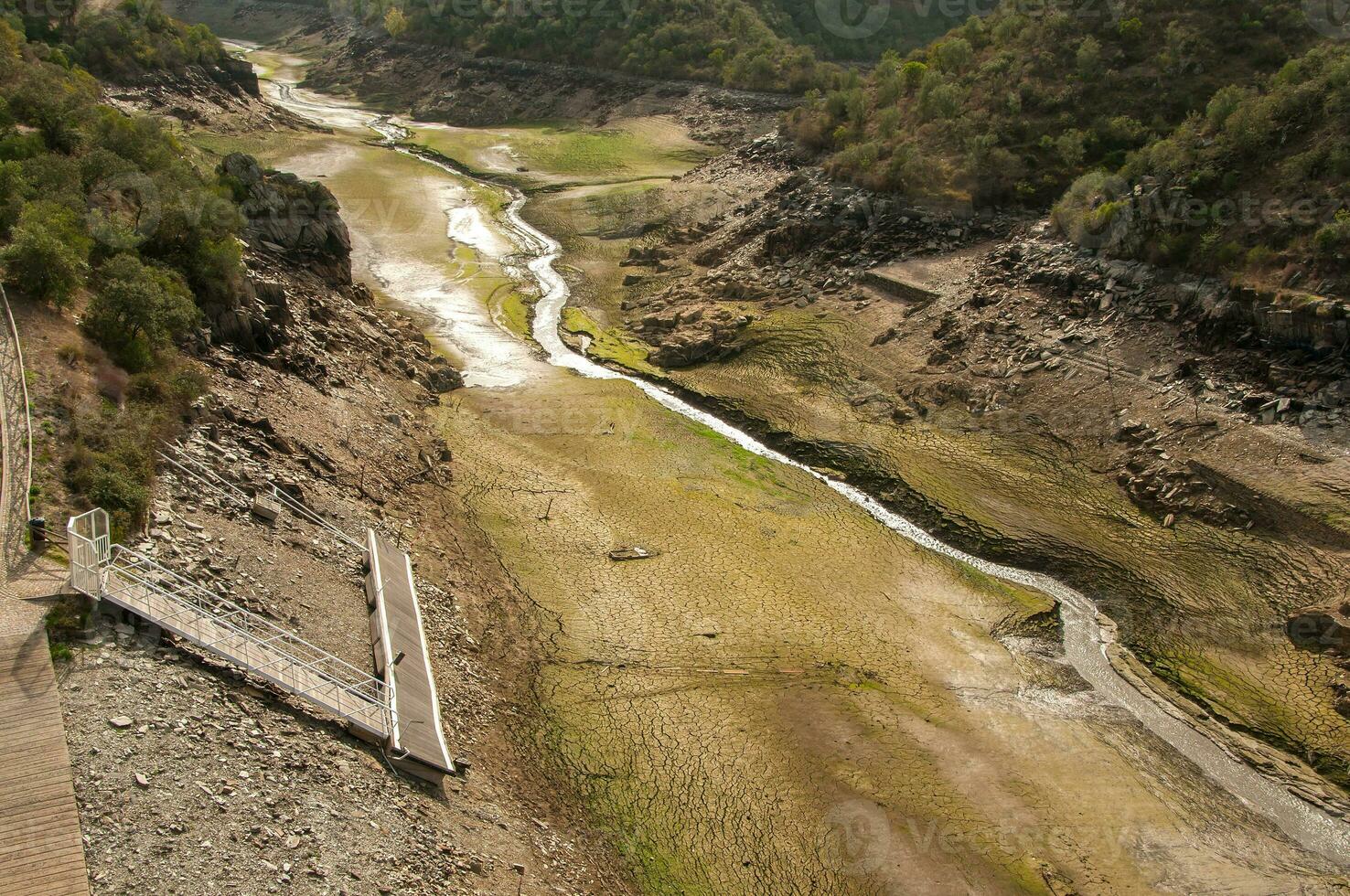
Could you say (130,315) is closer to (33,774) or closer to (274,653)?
(274,653)

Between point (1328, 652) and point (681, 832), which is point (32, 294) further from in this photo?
point (1328, 652)

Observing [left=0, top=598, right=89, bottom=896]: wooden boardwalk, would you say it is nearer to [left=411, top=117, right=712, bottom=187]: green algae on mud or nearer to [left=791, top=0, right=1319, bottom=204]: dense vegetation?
[left=791, top=0, right=1319, bottom=204]: dense vegetation

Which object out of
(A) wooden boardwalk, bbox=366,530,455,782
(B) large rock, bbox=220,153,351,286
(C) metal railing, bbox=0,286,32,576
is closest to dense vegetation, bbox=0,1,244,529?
(C) metal railing, bbox=0,286,32,576

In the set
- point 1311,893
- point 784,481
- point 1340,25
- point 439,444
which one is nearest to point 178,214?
point 439,444

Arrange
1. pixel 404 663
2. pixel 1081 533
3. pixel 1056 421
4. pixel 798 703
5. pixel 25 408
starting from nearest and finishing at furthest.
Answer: pixel 25 408
pixel 404 663
pixel 798 703
pixel 1081 533
pixel 1056 421

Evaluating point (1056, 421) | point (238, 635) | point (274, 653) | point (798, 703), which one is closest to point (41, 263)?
point (238, 635)

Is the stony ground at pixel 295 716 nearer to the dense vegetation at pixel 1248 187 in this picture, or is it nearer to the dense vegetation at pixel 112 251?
the dense vegetation at pixel 112 251
